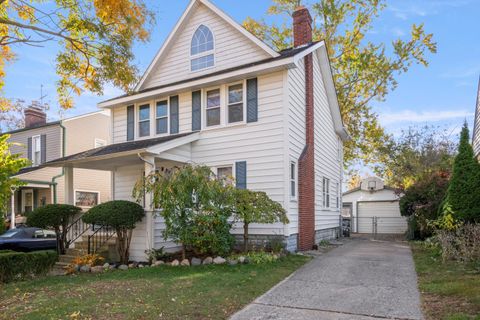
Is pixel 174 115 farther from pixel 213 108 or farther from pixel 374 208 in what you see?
pixel 374 208

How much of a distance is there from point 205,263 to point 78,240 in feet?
18.3

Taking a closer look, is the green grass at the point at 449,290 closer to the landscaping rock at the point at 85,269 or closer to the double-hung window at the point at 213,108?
the double-hung window at the point at 213,108

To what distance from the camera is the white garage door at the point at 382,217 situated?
920 inches

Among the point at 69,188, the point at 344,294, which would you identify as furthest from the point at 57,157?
the point at 344,294

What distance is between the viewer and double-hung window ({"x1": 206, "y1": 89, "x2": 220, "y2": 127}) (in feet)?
42.3

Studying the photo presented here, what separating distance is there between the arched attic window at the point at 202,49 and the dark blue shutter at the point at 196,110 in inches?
53.3

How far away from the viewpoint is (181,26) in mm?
14555

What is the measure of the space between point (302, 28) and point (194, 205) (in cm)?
839

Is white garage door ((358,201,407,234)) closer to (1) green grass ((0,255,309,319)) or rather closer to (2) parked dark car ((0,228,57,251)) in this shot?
(1) green grass ((0,255,309,319))

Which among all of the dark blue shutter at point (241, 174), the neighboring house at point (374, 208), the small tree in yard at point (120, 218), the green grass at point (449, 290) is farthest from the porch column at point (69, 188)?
the neighboring house at point (374, 208)

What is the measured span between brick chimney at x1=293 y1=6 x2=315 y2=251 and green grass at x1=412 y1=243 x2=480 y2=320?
399 centimetres

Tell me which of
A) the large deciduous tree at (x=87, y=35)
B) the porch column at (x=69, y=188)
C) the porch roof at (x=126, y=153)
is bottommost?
the porch column at (x=69, y=188)

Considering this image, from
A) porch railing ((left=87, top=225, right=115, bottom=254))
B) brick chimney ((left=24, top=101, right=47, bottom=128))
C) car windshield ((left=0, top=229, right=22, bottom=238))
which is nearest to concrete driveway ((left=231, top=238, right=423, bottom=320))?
porch railing ((left=87, top=225, right=115, bottom=254))

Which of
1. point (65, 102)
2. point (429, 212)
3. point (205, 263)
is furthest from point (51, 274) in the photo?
point (429, 212)
